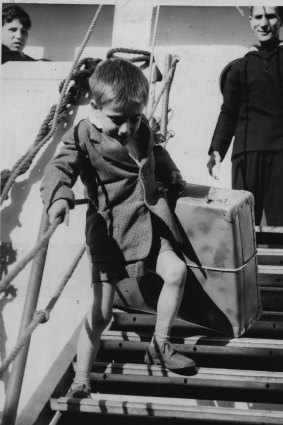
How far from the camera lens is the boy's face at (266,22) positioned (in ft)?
9.87

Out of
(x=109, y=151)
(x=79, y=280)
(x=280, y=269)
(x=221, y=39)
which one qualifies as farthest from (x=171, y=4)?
(x=109, y=151)

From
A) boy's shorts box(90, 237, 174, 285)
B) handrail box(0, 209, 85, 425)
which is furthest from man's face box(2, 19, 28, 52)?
boy's shorts box(90, 237, 174, 285)

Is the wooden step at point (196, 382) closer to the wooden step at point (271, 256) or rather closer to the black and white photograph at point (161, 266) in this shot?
the black and white photograph at point (161, 266)

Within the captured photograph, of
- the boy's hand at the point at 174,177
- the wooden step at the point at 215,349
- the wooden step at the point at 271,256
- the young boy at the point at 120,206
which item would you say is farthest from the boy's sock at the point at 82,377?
the wooden step at the point at 271,256

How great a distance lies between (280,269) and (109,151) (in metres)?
1.03

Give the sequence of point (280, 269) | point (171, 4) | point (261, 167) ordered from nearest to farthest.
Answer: point (280, 269) < point (261, 167) < point (171, 4)

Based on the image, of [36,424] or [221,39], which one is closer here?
[36,424]

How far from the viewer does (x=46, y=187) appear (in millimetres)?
1639

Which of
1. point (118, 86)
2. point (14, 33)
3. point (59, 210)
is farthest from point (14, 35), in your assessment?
point (59, 210)

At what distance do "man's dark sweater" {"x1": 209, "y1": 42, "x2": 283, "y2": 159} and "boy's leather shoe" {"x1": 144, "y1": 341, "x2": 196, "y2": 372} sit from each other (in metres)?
1.48

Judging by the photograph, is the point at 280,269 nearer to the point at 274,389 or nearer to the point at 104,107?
the point at 274,389

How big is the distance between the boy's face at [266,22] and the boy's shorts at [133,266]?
1634 millimetres

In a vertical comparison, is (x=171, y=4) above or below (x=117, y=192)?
above

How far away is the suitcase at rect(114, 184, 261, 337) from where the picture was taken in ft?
6.03
